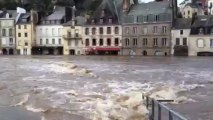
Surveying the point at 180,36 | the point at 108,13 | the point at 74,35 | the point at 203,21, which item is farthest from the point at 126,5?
the point at 203,21

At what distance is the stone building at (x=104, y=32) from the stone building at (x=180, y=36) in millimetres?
12457

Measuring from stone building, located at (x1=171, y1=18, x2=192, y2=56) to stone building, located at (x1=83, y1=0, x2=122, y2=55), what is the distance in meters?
12.5

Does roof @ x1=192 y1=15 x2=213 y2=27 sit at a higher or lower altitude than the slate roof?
lower

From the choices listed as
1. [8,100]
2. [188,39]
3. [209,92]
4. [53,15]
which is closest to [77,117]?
[8,100]

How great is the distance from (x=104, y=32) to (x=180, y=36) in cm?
1772

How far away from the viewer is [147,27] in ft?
281

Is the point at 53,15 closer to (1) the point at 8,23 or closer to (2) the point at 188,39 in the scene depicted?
(1) the point at 8,23

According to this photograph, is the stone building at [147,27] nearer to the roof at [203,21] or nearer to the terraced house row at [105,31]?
the terraced house row at [105,31]

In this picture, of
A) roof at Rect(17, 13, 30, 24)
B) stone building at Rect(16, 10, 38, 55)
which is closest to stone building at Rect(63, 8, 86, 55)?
stone building at Rect(16, 10, 38, 55)

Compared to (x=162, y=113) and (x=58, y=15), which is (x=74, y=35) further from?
(x=162, y=113)

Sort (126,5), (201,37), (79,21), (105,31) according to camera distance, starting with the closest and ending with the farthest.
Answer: (201,37), (126,5), (105,31), (79,21)

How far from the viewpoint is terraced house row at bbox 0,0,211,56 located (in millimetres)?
81938

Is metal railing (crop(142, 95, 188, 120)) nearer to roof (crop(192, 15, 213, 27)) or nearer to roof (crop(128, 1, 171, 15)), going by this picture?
roof (crop(192, 15, 213, 27))

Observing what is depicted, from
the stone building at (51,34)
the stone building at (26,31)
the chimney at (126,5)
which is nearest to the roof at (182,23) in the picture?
the chimney at (126,5)
